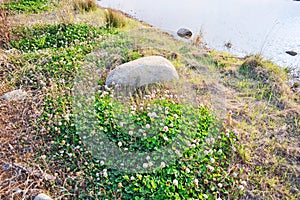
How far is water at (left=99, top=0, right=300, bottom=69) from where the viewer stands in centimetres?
600

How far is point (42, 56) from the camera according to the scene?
4.10 m

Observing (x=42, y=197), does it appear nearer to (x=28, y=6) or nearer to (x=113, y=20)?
(x=113, y=20)

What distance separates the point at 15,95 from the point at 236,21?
585 centimetres

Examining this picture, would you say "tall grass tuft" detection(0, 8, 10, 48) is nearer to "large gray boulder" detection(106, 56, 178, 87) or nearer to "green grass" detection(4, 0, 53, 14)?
"green grass" detection(4, 0, 53, 14)

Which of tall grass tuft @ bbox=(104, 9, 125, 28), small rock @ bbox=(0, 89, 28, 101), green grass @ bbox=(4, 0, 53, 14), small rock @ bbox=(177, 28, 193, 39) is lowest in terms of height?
small rock @ bbox=(0, 89, 28, 101)

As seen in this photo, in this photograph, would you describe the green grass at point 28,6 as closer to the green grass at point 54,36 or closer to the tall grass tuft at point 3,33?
the green grass at point 54,36

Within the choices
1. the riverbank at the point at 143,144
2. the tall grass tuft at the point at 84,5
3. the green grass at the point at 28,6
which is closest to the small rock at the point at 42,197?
the riverbank at the point at 143,144

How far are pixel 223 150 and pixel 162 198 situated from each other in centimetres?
96

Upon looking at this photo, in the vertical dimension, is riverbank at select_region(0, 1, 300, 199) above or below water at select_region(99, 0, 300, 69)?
below

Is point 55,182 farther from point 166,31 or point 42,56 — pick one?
point 166,31

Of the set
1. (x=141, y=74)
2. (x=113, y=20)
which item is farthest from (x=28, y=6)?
(x=141, y=74)

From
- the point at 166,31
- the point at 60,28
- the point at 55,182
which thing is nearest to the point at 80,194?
the point at 55,182

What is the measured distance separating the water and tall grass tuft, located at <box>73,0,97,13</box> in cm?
137

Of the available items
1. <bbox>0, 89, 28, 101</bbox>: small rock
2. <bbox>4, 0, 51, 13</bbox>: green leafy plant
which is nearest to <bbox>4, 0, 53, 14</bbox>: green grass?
<bbox>4, 0, 51, 13</bbox>: green leafy plant
